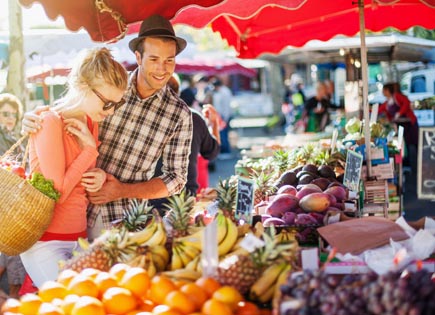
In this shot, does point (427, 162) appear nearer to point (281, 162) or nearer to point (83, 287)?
point (281, 162)

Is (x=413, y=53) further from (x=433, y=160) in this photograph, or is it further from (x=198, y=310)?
(x=198, y=310)

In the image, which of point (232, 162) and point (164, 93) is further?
point (232, 162)

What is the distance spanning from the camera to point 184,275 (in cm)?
296

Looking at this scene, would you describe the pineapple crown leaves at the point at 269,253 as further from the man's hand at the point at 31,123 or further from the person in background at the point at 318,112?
the person in background at the point at 318,112

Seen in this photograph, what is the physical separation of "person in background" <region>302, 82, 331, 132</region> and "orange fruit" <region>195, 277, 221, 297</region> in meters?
14.2

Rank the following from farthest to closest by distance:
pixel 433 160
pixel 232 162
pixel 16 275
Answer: pixel 232 162 → pixel 433 160 → pixel 16 275

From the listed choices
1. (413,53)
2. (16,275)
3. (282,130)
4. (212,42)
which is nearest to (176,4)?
(16,275)

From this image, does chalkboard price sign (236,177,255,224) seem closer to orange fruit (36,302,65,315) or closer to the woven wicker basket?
the woven wicker basket

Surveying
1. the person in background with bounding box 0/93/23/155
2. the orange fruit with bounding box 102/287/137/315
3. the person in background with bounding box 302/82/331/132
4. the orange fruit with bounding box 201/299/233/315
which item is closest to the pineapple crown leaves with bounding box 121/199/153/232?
the orange fruit with bounding box 102/287/137/315

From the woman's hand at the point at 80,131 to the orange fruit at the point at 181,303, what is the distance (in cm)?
127

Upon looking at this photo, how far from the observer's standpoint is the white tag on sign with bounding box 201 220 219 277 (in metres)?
2.80

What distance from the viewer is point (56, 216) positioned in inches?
144

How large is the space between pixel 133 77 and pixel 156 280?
2048mm

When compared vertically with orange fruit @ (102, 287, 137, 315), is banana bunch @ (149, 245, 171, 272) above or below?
above
